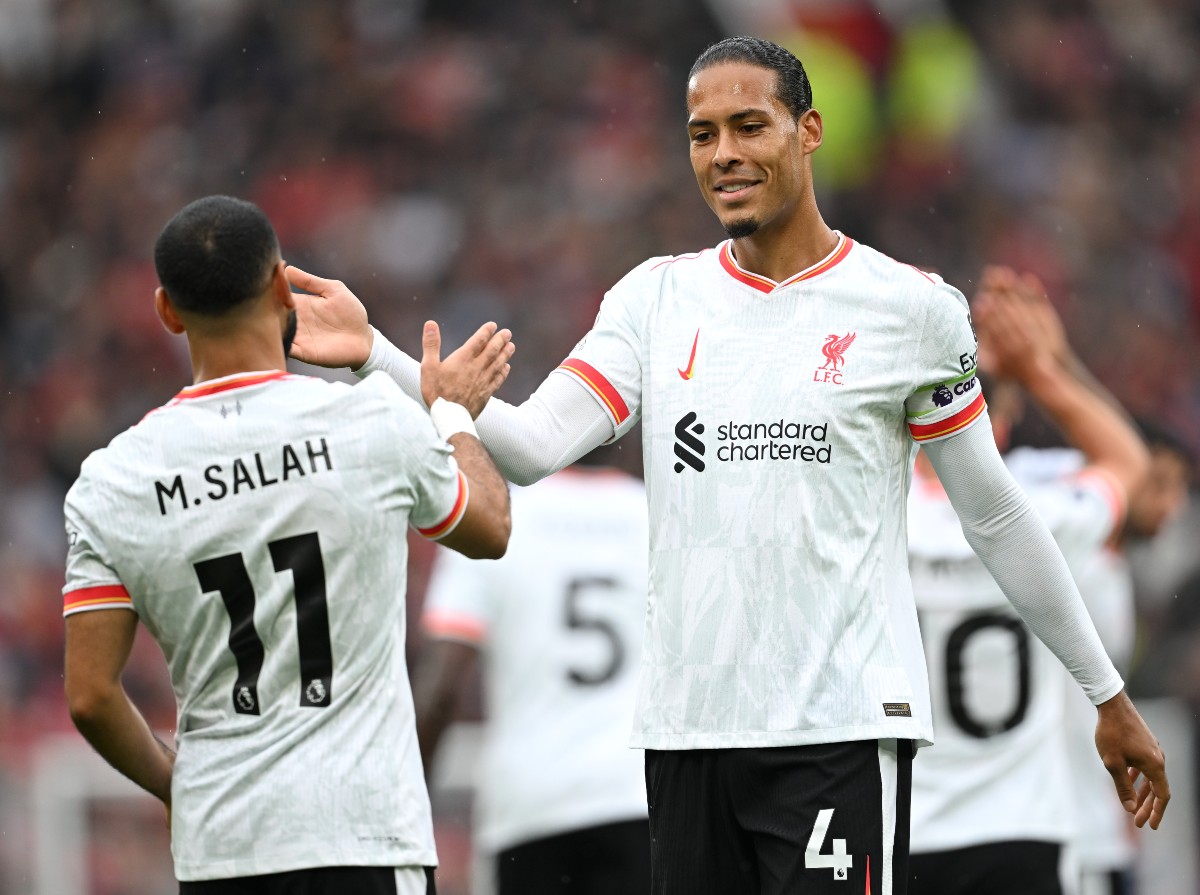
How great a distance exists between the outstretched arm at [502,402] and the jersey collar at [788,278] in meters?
0.40

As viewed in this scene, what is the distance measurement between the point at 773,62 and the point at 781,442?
80 cm

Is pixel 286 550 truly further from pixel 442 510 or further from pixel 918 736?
pixel 918 736

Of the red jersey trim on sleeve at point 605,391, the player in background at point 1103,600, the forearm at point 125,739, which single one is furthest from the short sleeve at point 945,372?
the player in background at point 1103,600

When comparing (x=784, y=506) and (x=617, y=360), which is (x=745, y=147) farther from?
(x=784, y=506)

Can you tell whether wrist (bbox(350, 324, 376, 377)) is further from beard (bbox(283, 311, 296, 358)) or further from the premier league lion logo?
the premier league lion logo

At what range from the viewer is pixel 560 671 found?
6.09 metres

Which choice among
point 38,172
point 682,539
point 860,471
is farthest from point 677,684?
point 38,172

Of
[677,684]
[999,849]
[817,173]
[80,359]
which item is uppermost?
[817,173]

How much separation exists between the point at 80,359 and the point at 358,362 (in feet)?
30.2

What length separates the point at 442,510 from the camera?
3.73 meters

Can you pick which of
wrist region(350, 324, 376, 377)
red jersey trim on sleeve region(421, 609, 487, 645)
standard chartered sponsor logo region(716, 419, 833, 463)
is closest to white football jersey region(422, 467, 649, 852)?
red jersey trim on sleeve region(421, 609, 487, 645)

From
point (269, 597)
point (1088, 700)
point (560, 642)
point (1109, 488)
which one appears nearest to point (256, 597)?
point (269, 597)

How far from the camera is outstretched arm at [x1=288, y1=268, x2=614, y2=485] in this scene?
4113mm

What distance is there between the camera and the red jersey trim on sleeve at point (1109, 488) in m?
5.96
